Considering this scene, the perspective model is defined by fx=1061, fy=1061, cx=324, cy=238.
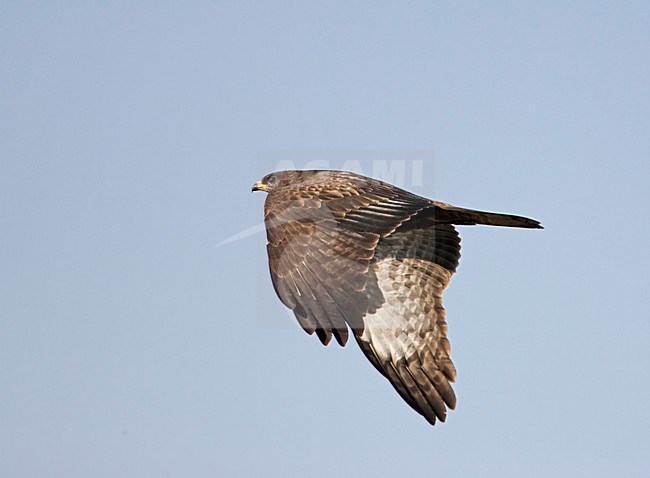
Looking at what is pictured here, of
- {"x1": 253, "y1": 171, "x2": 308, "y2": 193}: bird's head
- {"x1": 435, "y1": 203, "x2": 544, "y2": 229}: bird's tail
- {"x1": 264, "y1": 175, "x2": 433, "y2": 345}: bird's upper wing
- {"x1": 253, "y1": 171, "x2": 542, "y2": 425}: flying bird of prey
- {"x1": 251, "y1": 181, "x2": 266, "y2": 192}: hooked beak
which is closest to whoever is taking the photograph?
{"x1": 264, "y1": 175, "x2": 433, "y2": 345}: bird's upper wing

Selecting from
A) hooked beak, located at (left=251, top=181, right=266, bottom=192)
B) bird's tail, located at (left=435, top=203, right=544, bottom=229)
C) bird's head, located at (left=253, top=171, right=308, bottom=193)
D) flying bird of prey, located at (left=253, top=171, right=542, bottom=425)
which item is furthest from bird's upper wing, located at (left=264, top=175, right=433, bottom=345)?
hooked beak, located at (left=251, top=181, right=266, bottom=192)

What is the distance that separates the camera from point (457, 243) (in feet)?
41.4

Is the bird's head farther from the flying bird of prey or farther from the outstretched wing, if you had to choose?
the outstretched wing

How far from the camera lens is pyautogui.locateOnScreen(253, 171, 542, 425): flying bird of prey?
995 cm

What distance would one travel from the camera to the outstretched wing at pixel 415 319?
37.6ft

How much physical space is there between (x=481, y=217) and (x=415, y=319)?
1417 mm

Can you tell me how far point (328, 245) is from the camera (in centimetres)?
1030

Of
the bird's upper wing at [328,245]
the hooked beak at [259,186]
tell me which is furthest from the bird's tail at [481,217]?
the hooked beak at [259,186]

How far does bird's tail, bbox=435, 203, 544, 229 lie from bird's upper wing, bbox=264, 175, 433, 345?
0.28 meters

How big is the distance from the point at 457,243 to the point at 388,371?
6.40 ft

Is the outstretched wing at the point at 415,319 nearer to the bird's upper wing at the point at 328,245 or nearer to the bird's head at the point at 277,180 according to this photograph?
the bird's upper wing at the point at 328,245

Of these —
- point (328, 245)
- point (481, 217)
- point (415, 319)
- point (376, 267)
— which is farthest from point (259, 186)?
point (328, 245)

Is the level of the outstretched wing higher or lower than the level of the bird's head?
lower

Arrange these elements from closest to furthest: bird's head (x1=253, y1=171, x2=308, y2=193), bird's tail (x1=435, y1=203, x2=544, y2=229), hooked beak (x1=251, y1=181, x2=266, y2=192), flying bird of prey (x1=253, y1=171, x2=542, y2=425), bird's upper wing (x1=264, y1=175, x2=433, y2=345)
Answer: bird's upper wing (x1=264, y1=175, x2=433, y2=345) → flying bird of prey (x1=253, y1=171, x2=542, y2=425) → bird's tail (x1=435, y1=203, x2=544, y2=229) → bird's head (x1=253, y1=171, x2=308, y2=193) → hooked beak (x1=251, y1=181, x2=266, y2=192)
